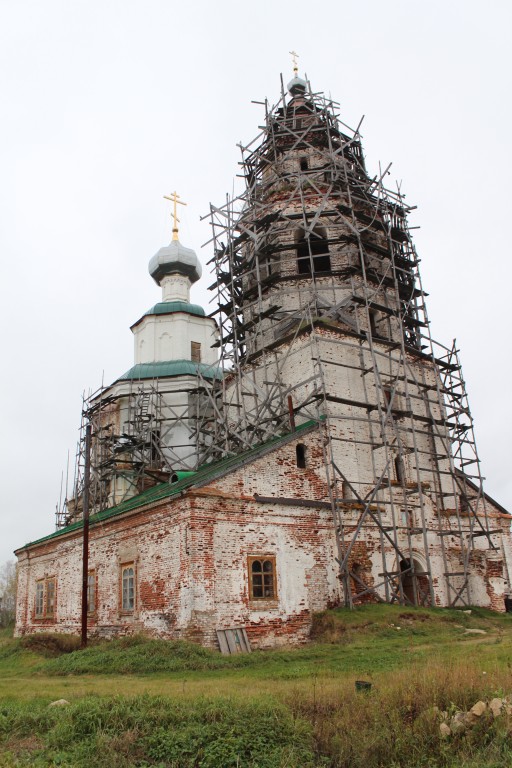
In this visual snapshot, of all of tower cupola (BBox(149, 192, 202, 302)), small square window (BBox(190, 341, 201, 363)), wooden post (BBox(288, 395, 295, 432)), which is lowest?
wooden post (BBox(288, 395, 295, 432))

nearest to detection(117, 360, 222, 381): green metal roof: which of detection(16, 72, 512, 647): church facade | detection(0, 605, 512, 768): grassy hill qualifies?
detection(16, 72, 512, 647): church facade

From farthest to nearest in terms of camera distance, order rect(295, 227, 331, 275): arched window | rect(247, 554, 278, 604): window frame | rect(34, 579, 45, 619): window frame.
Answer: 1. rect(295, 227, 331, 275): arched window
2. rect(34, 579, 45, 619): window frame
3. rect(247, 554, 278, 604): window frame

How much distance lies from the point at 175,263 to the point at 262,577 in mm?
19975

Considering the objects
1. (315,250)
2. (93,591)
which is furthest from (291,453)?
(315,250)

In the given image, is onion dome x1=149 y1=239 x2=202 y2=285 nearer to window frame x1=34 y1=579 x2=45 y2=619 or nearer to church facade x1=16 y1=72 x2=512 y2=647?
church facade x1=16 y1=72 x2=512 y2=647

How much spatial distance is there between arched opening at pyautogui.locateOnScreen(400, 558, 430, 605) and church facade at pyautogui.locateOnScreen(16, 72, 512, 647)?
6 cm

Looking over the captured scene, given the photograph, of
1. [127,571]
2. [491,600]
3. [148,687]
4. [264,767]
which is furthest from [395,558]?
[264,767]

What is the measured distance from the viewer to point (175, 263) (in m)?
32.2

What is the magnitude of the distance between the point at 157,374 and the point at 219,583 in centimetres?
1463

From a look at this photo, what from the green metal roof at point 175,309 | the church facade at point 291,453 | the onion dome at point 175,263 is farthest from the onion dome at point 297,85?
the green metal roof at point 175,309

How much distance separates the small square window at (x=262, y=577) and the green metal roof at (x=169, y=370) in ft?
42.7

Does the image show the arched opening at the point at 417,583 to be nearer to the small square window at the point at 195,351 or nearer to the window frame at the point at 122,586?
the window frame at the point at 122,586

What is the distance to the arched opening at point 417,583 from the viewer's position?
60.8 ft

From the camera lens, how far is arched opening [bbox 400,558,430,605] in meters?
18.5
